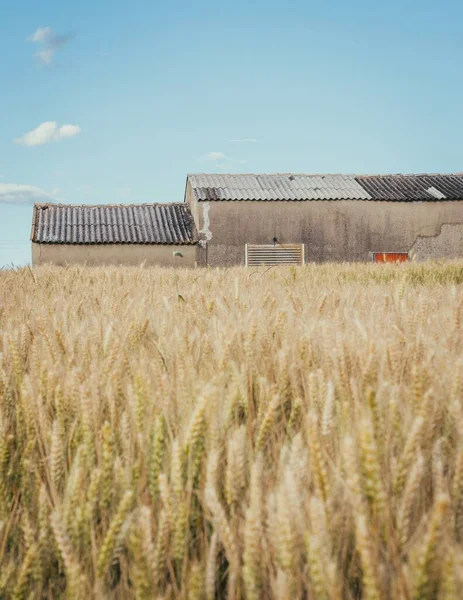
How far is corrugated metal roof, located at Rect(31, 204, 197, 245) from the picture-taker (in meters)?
20.4

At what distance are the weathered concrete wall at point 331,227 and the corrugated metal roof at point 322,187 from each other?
0.27 meters

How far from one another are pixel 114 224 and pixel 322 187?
8.30 meters

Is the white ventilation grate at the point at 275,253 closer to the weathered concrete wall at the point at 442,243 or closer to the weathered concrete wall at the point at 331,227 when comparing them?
the weathered concrete wall at the point at 331,227

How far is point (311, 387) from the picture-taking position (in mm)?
1229

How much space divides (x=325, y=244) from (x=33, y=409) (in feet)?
66.3

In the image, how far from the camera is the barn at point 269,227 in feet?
67.1

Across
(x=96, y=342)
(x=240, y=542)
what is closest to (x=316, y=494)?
(x=240, y=542)

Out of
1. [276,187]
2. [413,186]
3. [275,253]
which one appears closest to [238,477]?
[275,253]

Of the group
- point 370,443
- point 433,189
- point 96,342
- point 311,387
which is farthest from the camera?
point 433,189

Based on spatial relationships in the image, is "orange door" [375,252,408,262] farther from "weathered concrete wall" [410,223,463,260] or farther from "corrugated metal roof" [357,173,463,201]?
"corrugated metal roof" [357,173,463,201]

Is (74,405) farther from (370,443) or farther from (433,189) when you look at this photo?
(433,189)

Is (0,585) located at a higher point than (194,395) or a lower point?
lower

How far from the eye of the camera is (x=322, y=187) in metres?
21.6

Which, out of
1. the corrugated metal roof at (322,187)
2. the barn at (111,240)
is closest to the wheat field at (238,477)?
the barn at (111,240)
